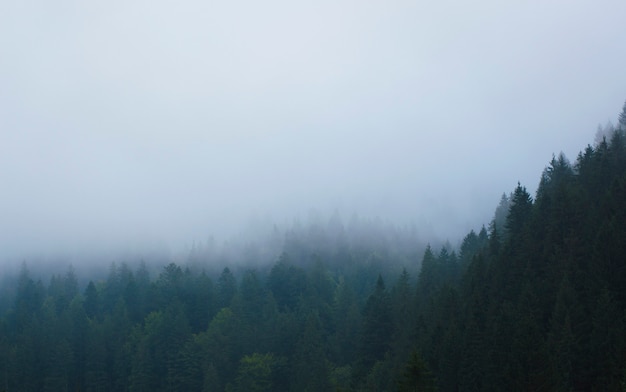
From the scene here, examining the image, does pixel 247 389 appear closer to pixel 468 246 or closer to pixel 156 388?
pixel 156 388

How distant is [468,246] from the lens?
→ 99938 mm

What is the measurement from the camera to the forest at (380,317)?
49156 mm

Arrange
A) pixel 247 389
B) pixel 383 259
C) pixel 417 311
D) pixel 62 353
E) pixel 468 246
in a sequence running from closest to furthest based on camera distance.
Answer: pixel 417 311 < pixel 247 389 < pixel 468 246 < pixel 62 353 < pixel 383 259

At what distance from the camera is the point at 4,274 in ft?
651

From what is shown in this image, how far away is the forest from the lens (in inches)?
1935

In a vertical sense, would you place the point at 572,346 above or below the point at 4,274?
below

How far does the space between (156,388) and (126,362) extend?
9.62 m

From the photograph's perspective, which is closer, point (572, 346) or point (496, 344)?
point (572, 346)

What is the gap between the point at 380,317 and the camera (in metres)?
85.2

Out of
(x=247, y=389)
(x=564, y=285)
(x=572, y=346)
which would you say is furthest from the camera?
(x=247, y=389)

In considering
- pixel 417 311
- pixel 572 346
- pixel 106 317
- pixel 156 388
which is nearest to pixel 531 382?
pixel 572 346

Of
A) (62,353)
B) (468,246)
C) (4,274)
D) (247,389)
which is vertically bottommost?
(247,389)

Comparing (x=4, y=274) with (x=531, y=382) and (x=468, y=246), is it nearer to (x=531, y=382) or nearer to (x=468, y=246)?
(x=468, y=246)

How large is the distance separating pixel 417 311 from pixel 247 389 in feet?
91.5
